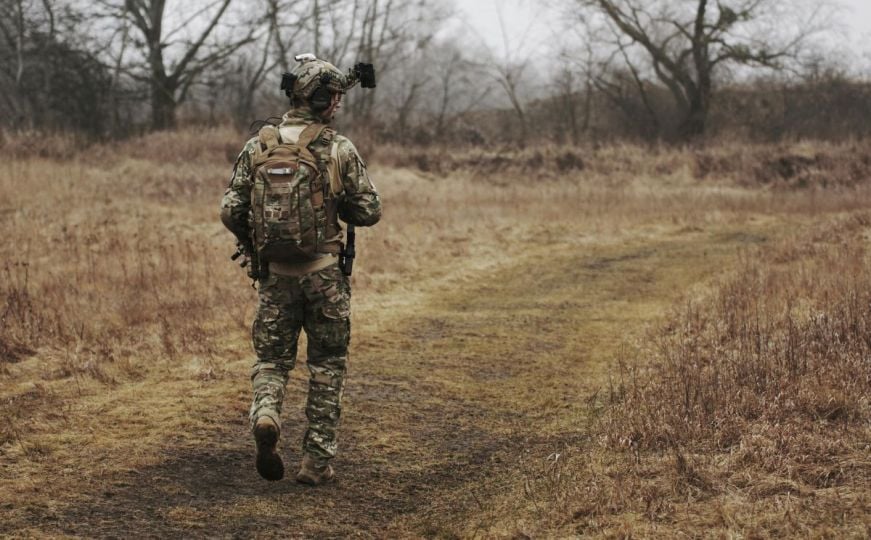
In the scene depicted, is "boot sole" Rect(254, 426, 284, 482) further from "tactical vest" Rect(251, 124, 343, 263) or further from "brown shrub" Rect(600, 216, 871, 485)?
"brown shrub" Rect(600, 216, 871, 485)

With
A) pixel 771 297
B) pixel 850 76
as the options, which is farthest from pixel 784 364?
pixel 850 76

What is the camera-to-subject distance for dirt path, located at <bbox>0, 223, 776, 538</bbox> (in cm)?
388

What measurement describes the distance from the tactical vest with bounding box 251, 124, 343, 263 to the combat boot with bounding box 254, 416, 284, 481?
0.82m

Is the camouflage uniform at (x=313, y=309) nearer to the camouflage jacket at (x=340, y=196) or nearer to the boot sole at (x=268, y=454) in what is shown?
the camouflage jacket at (x=340, y=196)

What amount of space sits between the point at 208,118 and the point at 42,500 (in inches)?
937

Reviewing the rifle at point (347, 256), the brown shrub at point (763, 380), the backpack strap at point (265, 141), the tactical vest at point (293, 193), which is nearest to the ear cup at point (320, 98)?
the tactical vest at point (293, 193)

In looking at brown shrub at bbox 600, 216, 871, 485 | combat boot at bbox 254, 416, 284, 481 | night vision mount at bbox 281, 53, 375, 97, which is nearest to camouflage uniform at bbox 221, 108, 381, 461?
night vision mount at bbox 281, 53, 375, 97

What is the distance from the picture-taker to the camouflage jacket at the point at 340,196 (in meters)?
4.28

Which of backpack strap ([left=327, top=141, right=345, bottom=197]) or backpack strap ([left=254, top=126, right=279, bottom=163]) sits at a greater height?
backpack strap ([left=254, top=126, right=279, bottom=163])

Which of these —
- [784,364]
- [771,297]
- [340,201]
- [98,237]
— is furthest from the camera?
[98,237]

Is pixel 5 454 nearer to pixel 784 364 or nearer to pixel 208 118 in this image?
pixel 784 364

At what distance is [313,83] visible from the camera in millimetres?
4273

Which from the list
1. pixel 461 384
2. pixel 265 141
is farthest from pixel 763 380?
pixel 265 141

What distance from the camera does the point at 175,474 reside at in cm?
444
